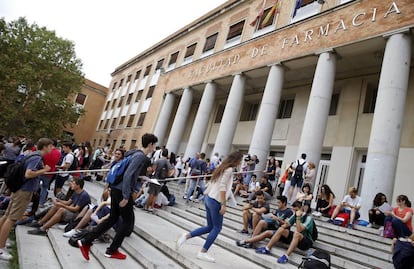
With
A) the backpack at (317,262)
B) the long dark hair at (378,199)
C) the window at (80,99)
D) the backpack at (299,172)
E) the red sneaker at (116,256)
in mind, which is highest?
the window at (80,99)

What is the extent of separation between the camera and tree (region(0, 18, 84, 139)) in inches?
855

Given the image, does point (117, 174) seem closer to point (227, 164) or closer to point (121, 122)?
point (227, 164)

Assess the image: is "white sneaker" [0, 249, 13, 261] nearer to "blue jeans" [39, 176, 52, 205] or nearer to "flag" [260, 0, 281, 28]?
"blue jeans" [39, 176, 52, 205]

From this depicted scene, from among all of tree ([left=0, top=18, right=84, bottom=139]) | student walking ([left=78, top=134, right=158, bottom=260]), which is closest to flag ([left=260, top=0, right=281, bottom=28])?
student walking ([left=78, top=134, right=158, bottom=260])

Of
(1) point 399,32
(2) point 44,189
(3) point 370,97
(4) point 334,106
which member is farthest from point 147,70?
(1) point 399,32

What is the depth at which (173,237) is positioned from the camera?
17.9 feet

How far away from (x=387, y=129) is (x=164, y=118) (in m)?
15.0

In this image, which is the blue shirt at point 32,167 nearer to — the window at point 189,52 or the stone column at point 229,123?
the stone column at point 229,123

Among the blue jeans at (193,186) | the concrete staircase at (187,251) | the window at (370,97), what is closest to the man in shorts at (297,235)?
the concrete staircase at (187,251)

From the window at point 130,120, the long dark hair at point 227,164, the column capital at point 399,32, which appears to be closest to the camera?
the long dark hair at point 227,164

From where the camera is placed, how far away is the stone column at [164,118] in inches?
802

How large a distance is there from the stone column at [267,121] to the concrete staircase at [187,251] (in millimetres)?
5755

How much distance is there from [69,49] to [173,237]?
25.1 meters

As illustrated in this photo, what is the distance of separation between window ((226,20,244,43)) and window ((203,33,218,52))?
1.43m
